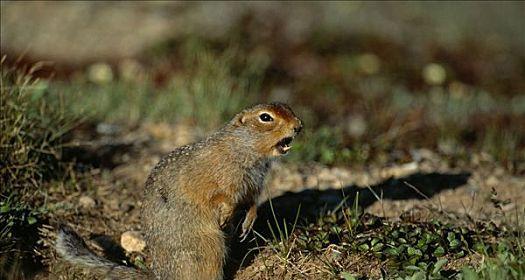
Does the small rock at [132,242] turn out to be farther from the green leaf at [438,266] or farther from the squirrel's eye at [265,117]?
the green leaf at [438,266]

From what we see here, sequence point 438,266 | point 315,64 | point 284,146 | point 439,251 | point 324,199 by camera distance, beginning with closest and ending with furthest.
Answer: point 438,266 < point 439,251 < point 284,146 < point 324,199 < point 315,64

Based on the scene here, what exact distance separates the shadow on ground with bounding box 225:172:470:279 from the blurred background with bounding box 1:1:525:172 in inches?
27.7

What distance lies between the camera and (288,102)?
1015cm

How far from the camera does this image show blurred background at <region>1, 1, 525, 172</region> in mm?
8344

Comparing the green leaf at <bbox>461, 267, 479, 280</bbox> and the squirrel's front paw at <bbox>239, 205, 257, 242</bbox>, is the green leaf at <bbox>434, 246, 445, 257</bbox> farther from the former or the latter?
the squirrel's front paw at <bbox>239, 205, 257, 242</bbox>

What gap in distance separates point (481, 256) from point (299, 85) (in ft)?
22.1

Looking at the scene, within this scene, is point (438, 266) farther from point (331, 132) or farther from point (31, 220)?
point (331, 132)

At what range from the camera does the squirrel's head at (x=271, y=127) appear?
5.09 m

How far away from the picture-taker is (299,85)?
11.3 metres

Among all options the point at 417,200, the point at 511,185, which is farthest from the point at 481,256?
the point at 511,185

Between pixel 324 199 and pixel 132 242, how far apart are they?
170 centimetres

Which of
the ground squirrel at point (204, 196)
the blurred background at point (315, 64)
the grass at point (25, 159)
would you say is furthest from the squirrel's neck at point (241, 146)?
the blurred background at point (315, 64)

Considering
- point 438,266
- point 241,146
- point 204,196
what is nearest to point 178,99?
point 241,146

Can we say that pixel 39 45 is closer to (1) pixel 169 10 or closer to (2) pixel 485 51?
(1) pixel 169 10
